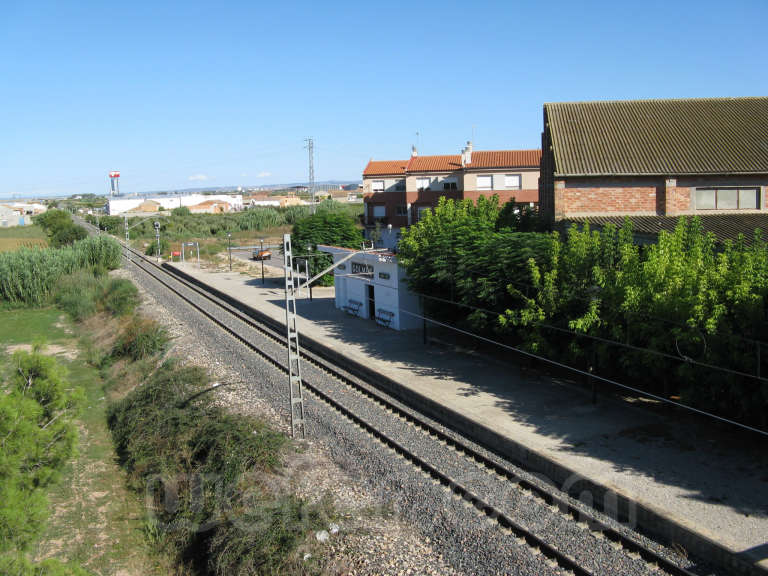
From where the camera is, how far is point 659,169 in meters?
23.4

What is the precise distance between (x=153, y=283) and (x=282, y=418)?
32.5m

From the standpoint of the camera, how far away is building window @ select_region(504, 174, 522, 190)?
172ft

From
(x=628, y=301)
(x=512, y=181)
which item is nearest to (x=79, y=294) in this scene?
(x=512, y=181)

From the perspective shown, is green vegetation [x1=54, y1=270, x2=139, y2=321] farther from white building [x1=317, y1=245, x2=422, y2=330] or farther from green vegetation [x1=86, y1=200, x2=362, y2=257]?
green vegetation [x1=86, y1=200, x2=362, y2=257]

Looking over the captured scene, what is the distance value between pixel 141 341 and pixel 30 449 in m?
15.2

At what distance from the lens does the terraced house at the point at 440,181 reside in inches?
2063

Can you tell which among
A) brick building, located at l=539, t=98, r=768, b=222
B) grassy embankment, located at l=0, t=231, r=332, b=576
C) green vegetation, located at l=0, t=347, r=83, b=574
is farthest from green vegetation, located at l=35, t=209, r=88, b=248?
green vegetation, located at l=0, t=347, r=83, b=574

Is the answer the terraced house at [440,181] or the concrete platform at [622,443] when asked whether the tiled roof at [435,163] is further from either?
the concrete platform at [622,443]

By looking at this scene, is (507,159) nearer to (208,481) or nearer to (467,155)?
(467,155)

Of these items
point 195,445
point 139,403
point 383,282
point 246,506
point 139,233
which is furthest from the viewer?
point 139,233

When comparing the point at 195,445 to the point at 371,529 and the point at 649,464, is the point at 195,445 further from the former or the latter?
the point at 649,464

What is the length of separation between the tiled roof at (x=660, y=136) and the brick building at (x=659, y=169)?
0.04m

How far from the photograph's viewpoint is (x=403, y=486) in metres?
11.9

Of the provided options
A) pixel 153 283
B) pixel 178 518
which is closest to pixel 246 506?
pixel 178 518
